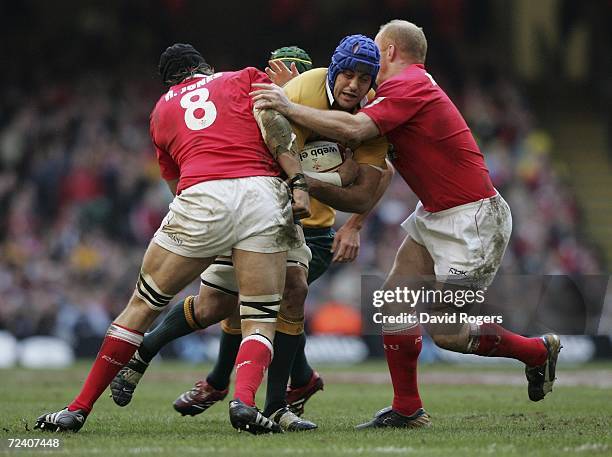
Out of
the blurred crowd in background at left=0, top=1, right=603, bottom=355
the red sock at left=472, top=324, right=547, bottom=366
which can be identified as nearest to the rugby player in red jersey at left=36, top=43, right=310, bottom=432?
the red sock at left=472, top=324, right=547, bottom=366

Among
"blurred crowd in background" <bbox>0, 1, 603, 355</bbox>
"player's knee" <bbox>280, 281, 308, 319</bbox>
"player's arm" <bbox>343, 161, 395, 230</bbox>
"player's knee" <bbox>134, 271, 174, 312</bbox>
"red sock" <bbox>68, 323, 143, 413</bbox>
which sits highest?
"player's arm" <bbox>343, 161, 395, 230</bbox>

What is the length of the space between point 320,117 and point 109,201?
12534mm

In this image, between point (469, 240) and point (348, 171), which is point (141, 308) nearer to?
point (348, 171)

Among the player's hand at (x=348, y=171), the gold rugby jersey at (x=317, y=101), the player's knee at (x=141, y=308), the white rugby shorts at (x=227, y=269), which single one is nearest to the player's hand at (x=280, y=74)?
the gold rugby jersey at (x=317, y=101)

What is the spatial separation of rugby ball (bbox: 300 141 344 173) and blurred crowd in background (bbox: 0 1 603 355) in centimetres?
980

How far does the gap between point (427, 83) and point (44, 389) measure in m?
5.71

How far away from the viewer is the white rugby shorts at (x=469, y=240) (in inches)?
299

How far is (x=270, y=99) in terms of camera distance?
22.9ft

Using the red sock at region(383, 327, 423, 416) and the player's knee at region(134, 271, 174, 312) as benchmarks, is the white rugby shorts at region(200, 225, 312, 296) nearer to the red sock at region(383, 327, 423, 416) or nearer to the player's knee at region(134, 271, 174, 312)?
the player's knee at region(134, 271, 174, 312)

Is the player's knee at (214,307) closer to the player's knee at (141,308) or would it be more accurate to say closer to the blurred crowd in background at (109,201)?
the player's knee at (141,308)

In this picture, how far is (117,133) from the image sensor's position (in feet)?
67.6

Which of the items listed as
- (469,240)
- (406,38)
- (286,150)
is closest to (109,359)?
(286,150)

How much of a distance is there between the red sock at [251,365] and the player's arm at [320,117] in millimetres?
1320

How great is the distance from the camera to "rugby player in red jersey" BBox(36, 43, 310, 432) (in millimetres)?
6891
